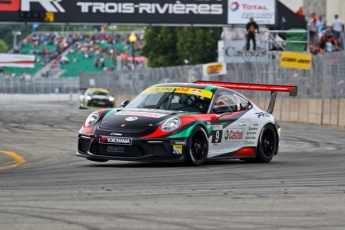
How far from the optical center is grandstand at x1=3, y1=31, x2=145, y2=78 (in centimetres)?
9894

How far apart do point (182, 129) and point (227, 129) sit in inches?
49.0

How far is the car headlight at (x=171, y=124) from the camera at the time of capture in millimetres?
11688

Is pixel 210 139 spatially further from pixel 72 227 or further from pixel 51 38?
pixel 51 38

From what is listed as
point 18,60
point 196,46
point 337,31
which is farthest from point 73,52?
point 337,31

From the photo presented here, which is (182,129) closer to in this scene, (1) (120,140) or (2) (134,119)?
(2) (134,119)

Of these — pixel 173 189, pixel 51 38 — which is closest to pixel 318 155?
pixel 173 189

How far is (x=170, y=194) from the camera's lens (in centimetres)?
820

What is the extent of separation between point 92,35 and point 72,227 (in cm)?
10834

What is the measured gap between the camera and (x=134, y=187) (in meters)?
8.80

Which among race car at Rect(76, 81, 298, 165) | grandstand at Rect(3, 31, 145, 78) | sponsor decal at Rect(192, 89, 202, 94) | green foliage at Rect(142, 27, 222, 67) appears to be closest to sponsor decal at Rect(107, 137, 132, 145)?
race car at Rect(76, 81, 298, 165)

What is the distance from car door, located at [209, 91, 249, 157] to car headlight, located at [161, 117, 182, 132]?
0.73 meters

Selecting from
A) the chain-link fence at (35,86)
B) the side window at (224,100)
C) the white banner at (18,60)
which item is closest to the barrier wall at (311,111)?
the side window at (224,100)

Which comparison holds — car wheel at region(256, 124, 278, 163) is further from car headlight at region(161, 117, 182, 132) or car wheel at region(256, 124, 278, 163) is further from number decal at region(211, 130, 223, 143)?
car headlight at region(161, 117, 182, 132)

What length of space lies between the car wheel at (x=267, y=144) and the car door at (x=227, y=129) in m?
0.39
